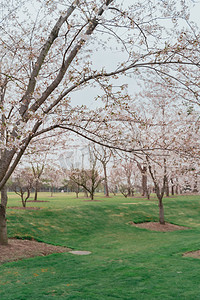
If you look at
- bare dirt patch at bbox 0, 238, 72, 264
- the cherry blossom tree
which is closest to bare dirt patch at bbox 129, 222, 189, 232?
bare dirt patch at bbox 0, 238, 72, 264

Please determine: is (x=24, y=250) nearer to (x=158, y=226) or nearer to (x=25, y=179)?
(x=158, y=226)

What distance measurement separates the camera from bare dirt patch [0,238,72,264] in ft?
28.8

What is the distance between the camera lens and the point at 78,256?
360 inches

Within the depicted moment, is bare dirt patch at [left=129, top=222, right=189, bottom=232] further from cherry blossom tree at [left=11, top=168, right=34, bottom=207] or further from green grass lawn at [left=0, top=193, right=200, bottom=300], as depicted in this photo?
cherry blossom tree at [left=11, top=168, right=34, bottom=207]

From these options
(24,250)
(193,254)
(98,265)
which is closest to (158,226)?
(193,254)

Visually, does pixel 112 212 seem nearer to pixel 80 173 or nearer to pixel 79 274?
pixel 79 274

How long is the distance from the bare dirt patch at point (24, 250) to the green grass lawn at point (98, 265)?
568mm

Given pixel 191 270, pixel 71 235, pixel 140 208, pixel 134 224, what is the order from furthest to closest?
1. pixel 140 208
2. pixel 134 224
3. pixel 71 235
4. pixel 191 270

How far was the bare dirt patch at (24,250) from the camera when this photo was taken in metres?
8.77

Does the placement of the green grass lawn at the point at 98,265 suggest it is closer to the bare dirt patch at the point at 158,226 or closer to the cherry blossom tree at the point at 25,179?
the bare dirt patch at the point at 158,226

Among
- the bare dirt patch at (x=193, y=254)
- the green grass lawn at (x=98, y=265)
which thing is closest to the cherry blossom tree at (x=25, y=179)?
the green grass lawn at (x=98, y=265)

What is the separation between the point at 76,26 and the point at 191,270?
21.3 feet

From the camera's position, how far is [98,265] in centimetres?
774

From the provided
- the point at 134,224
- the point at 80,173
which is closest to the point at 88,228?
the point at 134,224
